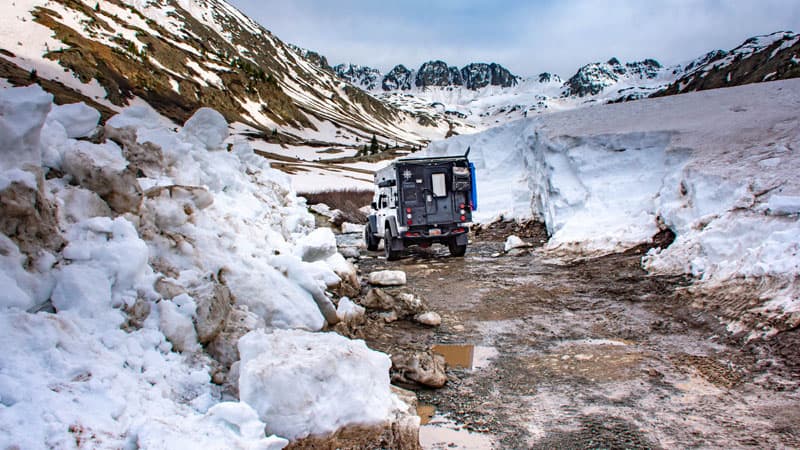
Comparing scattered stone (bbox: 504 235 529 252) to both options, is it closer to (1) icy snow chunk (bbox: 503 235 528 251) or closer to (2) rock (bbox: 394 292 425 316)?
(1) icy snow chunk (bbox: 503 235 528 251)

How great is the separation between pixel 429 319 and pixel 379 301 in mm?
1085

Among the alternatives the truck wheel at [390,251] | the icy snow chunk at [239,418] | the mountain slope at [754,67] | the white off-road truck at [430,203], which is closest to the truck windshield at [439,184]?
the white off-road truck at [430,203]

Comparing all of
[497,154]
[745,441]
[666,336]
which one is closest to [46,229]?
[745,441]

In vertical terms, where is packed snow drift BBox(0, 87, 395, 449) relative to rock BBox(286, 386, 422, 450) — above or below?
above

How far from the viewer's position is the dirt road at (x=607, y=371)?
14.0ft

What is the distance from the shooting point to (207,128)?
889 cm

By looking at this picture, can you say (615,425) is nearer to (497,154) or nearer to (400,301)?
(400,301)

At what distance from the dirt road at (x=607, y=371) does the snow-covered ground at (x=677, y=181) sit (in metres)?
0.99

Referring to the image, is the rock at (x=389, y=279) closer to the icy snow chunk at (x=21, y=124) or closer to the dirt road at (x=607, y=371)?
the dirt road at (x=607, y=371)

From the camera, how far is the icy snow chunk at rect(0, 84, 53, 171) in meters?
3.93

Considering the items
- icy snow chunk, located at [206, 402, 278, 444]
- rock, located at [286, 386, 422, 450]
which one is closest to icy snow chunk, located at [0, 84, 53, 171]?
icy snow chunk, located at [206, 402, 278, 444]

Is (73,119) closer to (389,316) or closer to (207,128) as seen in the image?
(207,128)

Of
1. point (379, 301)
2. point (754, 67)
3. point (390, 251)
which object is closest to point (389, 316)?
point (379, 301)

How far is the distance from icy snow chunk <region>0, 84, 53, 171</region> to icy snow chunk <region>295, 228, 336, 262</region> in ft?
15.0
